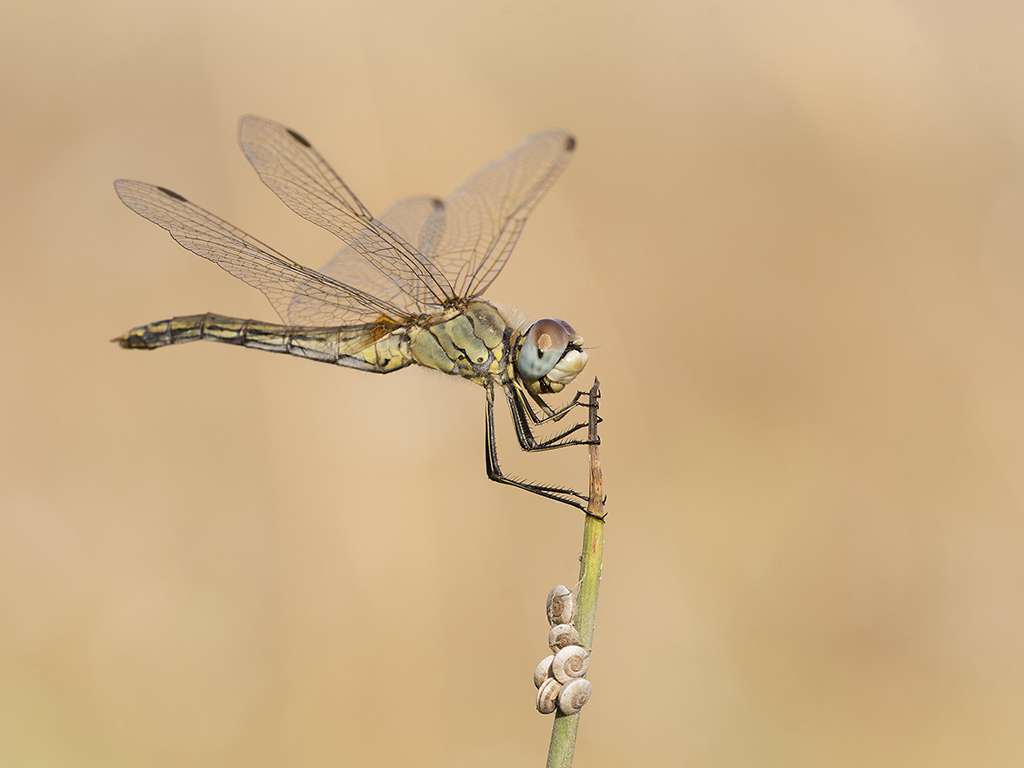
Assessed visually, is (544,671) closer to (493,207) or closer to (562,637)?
(562,637)

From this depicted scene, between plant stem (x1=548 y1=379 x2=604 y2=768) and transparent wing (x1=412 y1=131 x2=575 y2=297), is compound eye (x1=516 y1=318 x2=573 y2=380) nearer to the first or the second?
transparent wing (x1=412 y1=131 x2=575 y2=297)

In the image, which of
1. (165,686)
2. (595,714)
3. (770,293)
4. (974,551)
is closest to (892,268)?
(770,293)

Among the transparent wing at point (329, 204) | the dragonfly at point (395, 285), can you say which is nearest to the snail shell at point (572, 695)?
the dragonfly at point (395, 285)

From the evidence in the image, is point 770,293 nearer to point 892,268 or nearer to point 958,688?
point 892,268

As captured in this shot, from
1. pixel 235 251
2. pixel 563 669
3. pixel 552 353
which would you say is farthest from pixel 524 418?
pixel 563 669

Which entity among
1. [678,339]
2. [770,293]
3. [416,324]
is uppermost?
[770,293]

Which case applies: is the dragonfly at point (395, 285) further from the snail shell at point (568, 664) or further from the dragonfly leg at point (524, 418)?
the snail shell at point (568, 664)
